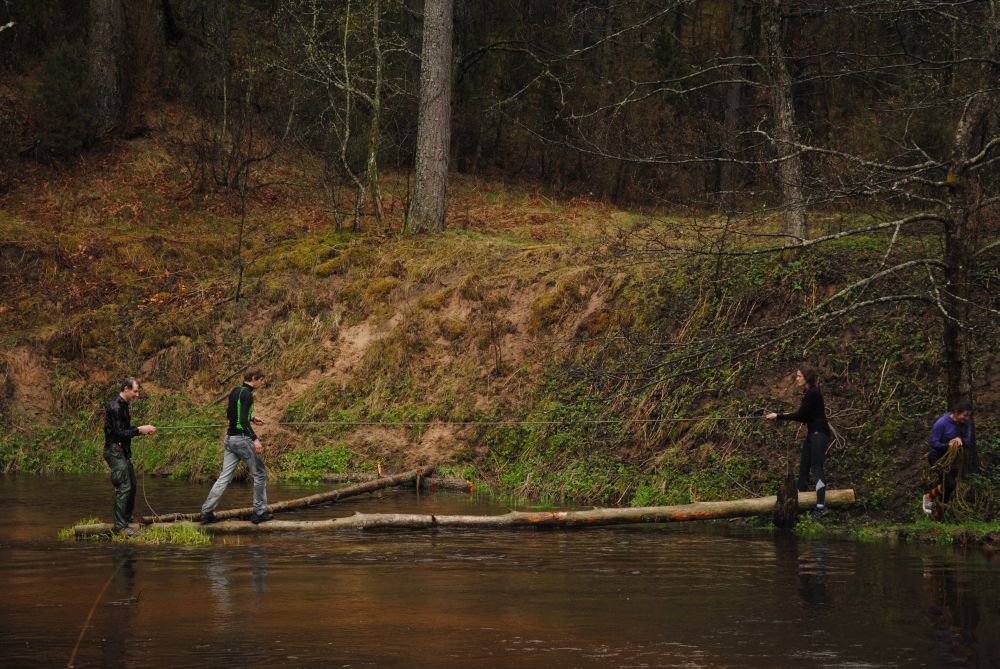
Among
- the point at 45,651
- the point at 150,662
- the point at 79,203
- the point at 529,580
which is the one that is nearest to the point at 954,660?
the point at 529,580

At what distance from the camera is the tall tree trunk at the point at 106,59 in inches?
1319

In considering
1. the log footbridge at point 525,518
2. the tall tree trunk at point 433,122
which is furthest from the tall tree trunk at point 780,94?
the tall tree trunk at point 433,122

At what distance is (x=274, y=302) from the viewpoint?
27.2 meters

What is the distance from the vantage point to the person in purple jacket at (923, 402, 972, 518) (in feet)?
50.1

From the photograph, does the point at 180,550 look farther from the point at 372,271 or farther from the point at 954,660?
the point at 372,271

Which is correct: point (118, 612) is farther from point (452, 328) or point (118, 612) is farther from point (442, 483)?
point (452, 328)

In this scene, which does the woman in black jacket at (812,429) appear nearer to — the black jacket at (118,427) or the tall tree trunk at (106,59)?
the black jacket at (118,427)

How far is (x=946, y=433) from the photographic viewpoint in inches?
604

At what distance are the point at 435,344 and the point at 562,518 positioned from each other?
9.50 meters

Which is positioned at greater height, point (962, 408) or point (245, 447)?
point (962, 408)

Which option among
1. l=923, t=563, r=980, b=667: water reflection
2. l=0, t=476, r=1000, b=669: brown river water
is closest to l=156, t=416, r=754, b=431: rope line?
l=0, t=476, r=1000, b=669: brown river water

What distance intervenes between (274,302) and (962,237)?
54.0 feet

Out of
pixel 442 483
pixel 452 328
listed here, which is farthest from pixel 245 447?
pixel 452 328

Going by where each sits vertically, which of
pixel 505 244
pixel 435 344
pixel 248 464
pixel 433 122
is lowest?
pixel 248 464
